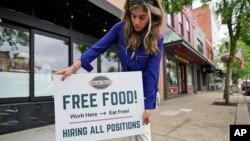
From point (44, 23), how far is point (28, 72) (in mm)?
1454

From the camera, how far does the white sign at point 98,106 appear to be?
81.2 inches

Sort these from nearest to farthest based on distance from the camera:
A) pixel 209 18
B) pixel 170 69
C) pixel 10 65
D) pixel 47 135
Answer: pixel 47 135 < pixel 10 65 < pixel 170 69 < pixel 209 18

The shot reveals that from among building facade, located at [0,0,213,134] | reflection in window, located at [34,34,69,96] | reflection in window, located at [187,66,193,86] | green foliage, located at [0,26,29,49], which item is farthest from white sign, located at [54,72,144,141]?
reflection in window, located at [187,66,193,86]

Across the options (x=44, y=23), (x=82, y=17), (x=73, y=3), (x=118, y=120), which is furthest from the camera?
(x=82, y=17)

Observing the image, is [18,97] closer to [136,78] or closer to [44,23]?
[44,23]

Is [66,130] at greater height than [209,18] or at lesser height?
lesser

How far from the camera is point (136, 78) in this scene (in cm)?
231

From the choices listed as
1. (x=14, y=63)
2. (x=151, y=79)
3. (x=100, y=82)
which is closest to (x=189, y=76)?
(x=14, y=63)

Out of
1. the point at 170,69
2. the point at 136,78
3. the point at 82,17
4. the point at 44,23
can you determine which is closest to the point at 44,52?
the point at 44,23

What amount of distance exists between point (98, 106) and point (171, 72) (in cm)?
1634

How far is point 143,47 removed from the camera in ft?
7.64

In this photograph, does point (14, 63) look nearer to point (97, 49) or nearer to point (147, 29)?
point (97, 49)

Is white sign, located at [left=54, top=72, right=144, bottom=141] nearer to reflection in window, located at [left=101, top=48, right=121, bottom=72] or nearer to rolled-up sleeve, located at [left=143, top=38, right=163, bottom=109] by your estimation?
rolled-up sleeve, located at [left=143, top=38, right=163, bottom=109]

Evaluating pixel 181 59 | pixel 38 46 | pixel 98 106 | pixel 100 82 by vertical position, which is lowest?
pixel 98 106
